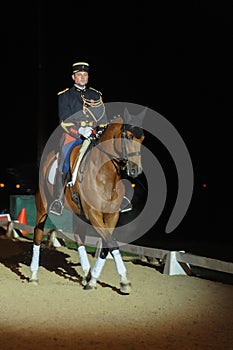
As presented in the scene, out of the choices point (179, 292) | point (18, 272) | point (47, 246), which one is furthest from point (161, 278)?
point (47, 246)

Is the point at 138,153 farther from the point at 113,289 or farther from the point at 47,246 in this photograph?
the point at 47,246

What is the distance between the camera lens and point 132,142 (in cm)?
818

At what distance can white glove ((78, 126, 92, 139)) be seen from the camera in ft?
29.9

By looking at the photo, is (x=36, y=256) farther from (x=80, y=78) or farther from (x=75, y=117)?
(x=80, y=78)

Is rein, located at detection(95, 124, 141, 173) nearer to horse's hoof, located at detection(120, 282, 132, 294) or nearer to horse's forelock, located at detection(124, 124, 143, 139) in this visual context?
horse's forelock, located at detection(124, 124, 143, 139)

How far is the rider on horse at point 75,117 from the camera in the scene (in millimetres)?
9352

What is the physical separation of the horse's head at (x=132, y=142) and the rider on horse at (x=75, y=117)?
108 centimetres

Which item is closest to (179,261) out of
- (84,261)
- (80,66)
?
(84,261)

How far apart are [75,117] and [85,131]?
388 millimetres

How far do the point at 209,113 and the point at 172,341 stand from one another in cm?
2693

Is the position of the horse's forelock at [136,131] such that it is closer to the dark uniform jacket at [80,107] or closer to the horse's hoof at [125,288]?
the dark uniform jacket at [80,107]

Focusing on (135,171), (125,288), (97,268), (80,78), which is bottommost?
(125,288)

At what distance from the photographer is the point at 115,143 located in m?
8.45

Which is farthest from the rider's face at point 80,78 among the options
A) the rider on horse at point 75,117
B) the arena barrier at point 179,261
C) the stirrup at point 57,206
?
the arena barrier at point 179,261
